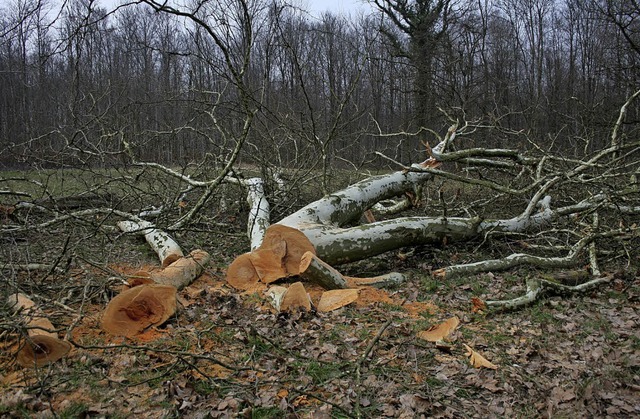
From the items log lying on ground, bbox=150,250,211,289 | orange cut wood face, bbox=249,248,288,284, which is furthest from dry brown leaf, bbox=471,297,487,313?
log lying on ground, bbox=150,250,211,289

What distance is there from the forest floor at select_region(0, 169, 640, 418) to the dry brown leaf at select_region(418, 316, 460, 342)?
0.06 metres

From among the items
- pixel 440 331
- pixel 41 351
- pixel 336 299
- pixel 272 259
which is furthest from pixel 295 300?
pixel 41 351

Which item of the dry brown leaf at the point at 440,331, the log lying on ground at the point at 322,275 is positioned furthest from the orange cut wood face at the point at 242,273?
the dry brown leaf at the point at 440,331

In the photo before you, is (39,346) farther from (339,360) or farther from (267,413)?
(339,360)

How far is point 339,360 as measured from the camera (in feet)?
11.1

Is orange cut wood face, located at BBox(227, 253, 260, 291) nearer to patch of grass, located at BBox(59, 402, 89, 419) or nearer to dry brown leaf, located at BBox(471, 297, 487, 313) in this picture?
dry brown leaf, located at BBox(471, 297, 487, 313)

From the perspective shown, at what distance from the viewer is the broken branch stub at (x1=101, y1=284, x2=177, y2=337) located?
3.62 m

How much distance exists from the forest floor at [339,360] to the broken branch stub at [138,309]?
3.2 inches

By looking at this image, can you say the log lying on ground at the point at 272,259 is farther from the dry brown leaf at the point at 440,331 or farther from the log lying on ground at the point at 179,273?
the dry brown leaf at the point at 440,331

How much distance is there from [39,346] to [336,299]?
2.50 meters

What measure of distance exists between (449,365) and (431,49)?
19.2 meters

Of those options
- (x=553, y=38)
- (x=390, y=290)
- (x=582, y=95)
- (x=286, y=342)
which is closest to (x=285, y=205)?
(x=390, y=290)

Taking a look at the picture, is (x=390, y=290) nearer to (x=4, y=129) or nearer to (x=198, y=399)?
Result: (x=198, y=399)

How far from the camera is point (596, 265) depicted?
17.8 ft
